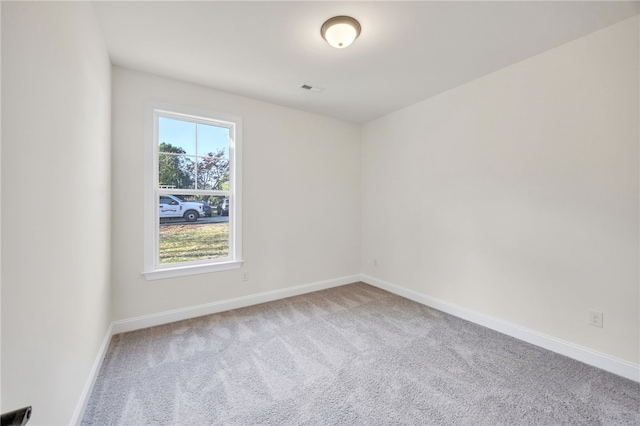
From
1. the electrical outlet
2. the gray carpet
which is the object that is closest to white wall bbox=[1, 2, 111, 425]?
the gray carpet

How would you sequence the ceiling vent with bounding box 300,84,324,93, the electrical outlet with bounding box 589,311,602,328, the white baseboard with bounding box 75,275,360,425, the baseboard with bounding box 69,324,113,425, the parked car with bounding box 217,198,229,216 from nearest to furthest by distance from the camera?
the baseboard with bounding box 69,324,113,425 → the white baseboard with bounding box 75,275,360,425 → the electrical outlet with bounding box 589,311,602,328 → the ceiling vent with bounding box 300,84,324,93 → the parked car with bounding box 217,198,229,216

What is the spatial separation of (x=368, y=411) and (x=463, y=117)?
9.69 feet

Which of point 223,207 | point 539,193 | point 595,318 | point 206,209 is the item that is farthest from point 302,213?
point 595,318

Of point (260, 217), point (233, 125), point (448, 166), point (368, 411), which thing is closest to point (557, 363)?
point (368, 411)

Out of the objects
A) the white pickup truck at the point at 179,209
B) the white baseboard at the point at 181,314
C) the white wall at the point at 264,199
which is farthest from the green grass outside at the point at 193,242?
the white baseboard at the point at 181,314

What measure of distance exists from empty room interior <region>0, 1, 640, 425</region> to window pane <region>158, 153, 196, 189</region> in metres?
0.02

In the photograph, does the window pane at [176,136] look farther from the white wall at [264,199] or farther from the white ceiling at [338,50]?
the white ceiling at [338,50]

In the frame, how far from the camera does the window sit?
2834mm

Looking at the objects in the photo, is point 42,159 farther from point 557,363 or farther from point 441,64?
point 557,363

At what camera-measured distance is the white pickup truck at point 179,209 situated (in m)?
2.94

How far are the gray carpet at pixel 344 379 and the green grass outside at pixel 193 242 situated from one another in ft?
→ 2.37

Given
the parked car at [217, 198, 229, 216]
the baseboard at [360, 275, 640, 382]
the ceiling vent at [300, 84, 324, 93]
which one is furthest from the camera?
the parked car at [217, 198, 229, 216]

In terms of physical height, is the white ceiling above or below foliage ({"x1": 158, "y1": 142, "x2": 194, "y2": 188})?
above

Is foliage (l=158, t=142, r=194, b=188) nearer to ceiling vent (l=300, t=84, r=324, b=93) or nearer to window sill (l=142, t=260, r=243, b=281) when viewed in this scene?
window sill (l=142, t=260, r=243, b=281)
